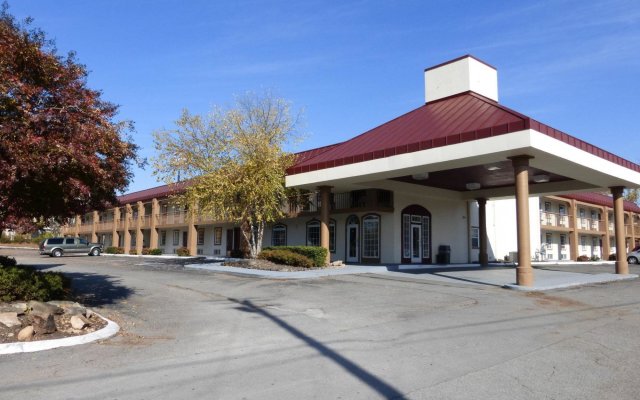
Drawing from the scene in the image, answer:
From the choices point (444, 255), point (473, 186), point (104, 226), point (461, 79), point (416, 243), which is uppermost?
point (461, 79)

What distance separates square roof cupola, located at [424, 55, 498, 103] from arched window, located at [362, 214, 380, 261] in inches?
281

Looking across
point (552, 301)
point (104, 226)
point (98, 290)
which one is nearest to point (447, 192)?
point (552, 301)

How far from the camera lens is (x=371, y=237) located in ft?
92.3

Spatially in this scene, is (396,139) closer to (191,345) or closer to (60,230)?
(191,345)

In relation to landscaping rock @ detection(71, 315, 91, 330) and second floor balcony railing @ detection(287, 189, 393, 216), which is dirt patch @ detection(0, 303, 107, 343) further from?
second floor balcony railing @ detection(287, 189, 393, 216)

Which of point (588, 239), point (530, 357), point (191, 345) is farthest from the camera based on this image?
point (588, 239)

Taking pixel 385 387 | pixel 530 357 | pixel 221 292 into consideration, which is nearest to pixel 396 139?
pixel 221 292

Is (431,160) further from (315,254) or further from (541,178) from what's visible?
(541,178)

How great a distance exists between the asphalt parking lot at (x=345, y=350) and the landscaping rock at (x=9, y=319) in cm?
122

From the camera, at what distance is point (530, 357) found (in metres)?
7.22

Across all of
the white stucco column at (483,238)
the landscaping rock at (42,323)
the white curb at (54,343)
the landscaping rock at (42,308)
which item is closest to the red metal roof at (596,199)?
the white stucco column at (483,238)

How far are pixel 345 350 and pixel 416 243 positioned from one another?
71.2ft

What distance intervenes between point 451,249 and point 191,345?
24.7 metres

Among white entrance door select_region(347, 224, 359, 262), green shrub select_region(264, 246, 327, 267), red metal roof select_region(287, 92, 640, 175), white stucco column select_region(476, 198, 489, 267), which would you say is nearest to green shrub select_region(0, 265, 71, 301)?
red metal roof select_region(287, 92, 640, 175)
